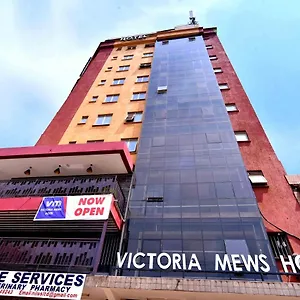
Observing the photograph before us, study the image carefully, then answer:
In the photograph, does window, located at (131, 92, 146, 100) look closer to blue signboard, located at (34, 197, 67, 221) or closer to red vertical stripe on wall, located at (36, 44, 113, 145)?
red vertical stripe on wall, located at (36, 44, 113, 145)

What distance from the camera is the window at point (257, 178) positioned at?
40.7 ft

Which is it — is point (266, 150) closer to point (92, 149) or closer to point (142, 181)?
point (142, 181)

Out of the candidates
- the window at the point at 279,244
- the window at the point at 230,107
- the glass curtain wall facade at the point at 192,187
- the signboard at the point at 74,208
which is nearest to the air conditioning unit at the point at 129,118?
the glass curtain wall facade at the point at 192,187

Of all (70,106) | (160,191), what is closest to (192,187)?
(160,191)

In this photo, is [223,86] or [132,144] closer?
[132,144]

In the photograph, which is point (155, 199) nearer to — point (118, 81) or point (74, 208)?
point (74, 208)

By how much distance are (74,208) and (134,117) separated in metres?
9.60

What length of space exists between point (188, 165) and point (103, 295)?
24.1ft

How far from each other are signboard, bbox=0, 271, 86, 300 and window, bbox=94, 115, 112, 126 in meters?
11.8

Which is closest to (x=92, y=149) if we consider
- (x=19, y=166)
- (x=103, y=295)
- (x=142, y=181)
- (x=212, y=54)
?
(x=142, y=181)

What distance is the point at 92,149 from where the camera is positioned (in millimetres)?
13141

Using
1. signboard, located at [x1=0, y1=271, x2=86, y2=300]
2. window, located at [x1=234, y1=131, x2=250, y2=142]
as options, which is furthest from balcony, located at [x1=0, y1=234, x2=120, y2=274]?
window, located at [x1=234, y1=131, x2=250, y2=142]

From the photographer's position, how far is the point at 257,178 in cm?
1277

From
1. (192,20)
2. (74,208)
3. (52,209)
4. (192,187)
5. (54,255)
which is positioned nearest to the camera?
(54,255)
